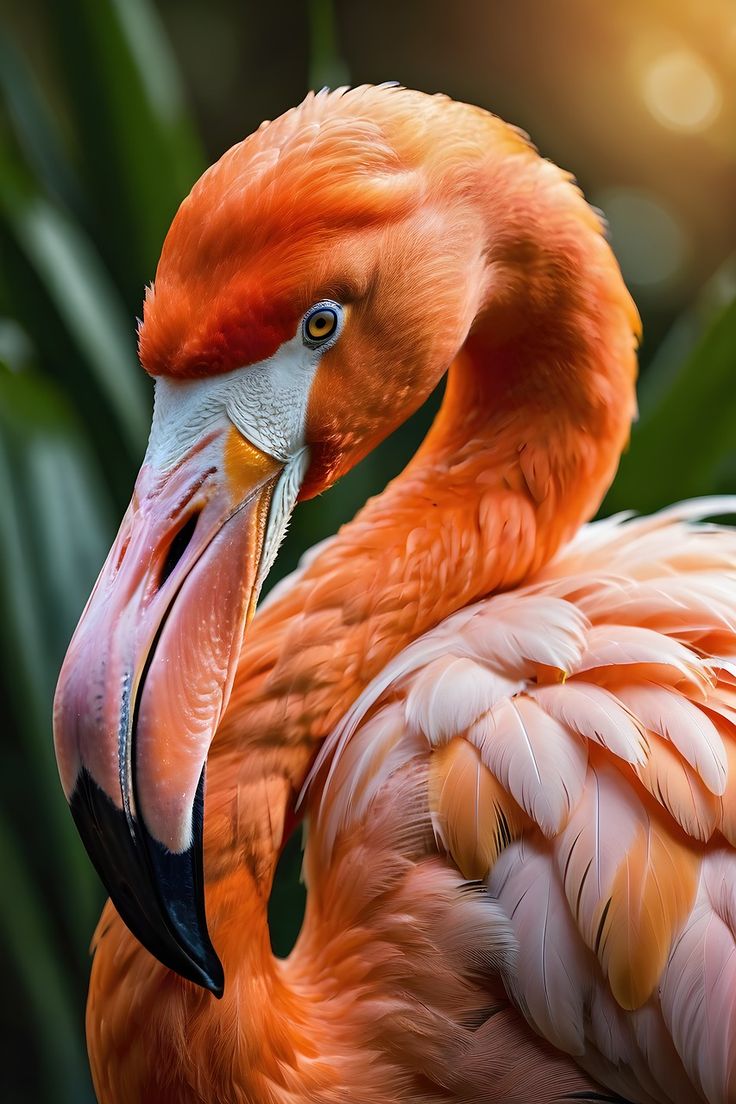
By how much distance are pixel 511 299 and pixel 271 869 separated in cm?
47

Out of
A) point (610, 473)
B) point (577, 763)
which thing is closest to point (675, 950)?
point (577, 763)

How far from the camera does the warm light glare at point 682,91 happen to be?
2250 millimetres

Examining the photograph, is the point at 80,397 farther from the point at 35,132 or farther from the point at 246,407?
the point at 246,407

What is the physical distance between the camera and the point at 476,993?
2.33ft

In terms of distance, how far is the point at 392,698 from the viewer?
0.80m

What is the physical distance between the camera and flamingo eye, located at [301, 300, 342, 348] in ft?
2.18

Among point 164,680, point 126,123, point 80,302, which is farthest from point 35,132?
point 164,680

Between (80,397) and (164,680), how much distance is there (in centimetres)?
86

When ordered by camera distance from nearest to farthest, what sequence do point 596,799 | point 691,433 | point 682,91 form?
1. point 596,799
2. point 691,433
3. point 682,91

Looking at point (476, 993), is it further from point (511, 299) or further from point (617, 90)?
point (617, 90)

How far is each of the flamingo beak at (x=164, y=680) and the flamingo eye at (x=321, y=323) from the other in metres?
0.08

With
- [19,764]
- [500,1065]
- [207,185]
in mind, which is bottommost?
[19,764]

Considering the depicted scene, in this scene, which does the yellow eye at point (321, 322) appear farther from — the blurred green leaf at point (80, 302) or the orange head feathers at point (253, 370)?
the blurred green leaf at point (80, 302)

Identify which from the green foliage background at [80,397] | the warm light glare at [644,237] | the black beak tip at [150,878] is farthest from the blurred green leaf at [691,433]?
Answer: the warm light glare at [644,237]
